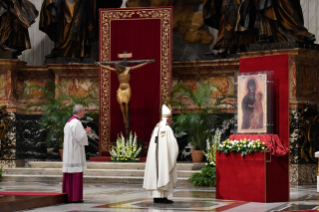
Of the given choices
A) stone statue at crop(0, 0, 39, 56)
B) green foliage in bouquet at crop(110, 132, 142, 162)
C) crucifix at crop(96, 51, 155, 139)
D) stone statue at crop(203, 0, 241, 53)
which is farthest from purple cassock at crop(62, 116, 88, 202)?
stone statue at crop(203, 0, 241, 53)

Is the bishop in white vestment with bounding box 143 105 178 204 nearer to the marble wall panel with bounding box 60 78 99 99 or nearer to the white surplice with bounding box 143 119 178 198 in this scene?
the white surplice with bounding box 143 119 178 198

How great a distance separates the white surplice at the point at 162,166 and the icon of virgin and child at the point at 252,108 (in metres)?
1.55

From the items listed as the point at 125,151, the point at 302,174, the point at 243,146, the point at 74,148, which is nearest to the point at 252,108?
the point at 243,146

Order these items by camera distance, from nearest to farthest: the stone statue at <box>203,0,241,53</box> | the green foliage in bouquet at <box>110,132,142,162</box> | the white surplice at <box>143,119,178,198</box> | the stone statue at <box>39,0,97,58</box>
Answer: the white surplice at <box>143,119,178,198</box>, the green foliage in bouquet at <box>110,132,142,162</box>, the stone statue at <box>203,0,241,53</box>, the stone statue at <box>39,0,97,58</box>

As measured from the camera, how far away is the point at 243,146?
9.73 metres

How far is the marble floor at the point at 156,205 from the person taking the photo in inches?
337

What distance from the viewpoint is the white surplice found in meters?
9.23

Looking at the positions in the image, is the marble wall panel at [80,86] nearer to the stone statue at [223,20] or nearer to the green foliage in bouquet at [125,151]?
the green foliage in bouquet at [125,151]

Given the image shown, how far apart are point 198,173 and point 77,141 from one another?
4183mm

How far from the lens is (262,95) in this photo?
391 inches

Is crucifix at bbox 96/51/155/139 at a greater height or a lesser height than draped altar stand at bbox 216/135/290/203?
greater

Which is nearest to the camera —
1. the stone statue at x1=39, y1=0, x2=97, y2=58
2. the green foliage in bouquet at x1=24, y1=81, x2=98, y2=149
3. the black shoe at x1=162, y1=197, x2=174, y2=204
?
the black shoe at x1=162, y1=197, x2=174, y2=204

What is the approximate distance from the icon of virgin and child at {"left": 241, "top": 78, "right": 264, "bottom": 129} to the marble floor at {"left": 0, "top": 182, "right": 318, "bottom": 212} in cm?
146

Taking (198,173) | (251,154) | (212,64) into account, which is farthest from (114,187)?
(212,64)
